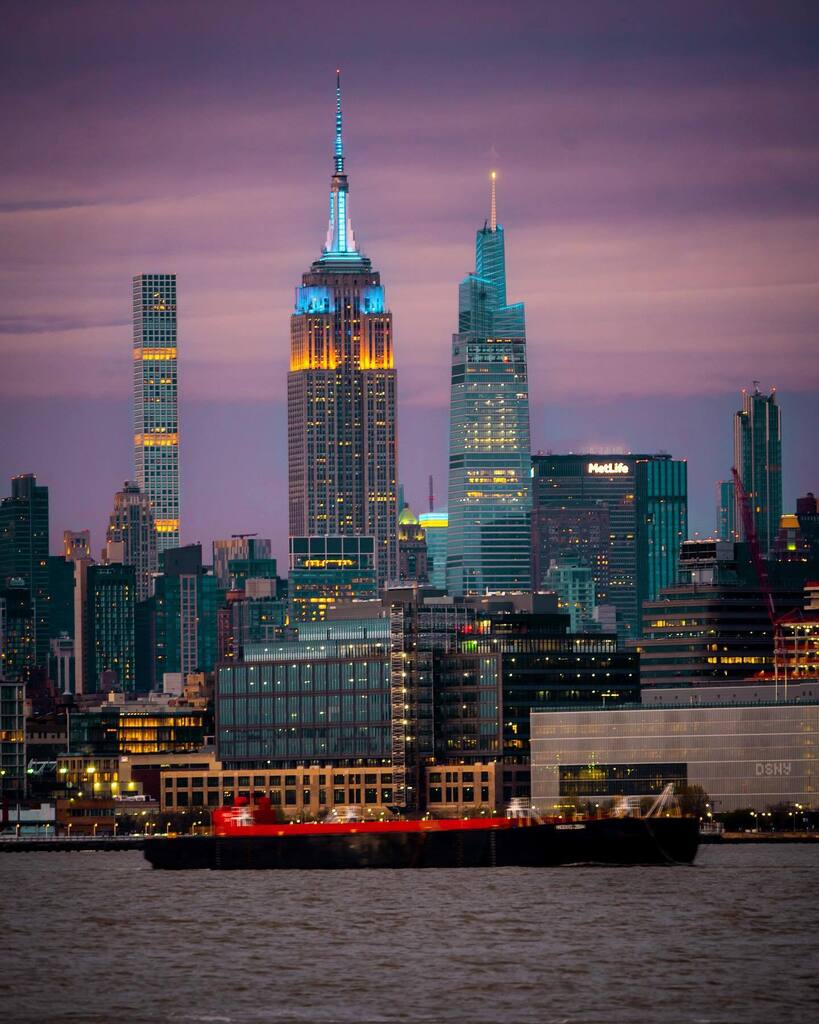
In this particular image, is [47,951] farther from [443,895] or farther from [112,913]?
[443,895]

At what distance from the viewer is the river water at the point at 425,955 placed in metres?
127

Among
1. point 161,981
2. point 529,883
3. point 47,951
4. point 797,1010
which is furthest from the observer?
point 529,883

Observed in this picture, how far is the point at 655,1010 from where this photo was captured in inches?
4902

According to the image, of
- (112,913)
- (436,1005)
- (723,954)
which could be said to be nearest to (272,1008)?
(436,1005)

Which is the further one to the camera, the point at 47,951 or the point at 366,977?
the point at 47,951

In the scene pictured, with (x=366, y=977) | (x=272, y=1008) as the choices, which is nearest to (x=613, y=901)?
(x=366, y=977)

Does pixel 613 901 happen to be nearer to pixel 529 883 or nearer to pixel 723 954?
pixel 529 883

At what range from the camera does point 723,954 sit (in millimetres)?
145250

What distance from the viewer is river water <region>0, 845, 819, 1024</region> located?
127 meters

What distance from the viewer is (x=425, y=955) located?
486 ft

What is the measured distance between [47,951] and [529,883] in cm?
5319

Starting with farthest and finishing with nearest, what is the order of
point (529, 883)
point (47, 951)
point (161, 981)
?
point (529, 883) < point (47, 951) < point (161, 981)

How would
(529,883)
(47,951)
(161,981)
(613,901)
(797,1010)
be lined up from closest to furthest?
(797,1010) < (161,981) < (47,951) < (613,901) < (529,883)

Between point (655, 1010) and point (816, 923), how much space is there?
1485 inches
